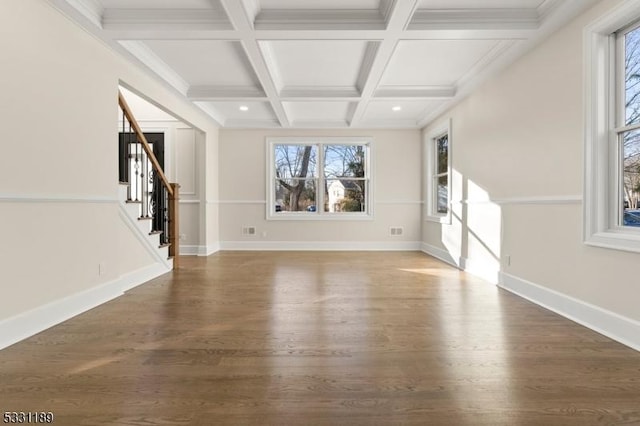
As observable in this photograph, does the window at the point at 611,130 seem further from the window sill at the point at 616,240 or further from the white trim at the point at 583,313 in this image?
the white trim at the point at 583,313

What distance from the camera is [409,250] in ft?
23.6

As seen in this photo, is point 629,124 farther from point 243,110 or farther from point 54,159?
point 243,110

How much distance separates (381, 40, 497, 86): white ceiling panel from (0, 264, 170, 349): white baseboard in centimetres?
387

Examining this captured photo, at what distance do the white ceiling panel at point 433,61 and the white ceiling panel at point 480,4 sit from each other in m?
0.51

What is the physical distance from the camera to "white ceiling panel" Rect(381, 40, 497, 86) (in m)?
3.66

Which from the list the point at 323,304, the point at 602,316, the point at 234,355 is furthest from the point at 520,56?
the point at 234,355

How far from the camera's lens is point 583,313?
8.98 ft

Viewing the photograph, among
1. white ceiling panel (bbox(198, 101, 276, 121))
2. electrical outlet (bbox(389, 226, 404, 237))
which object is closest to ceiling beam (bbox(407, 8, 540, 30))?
white ceiling panel (bbox(198, 101, 276, 121))

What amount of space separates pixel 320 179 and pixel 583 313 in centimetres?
526

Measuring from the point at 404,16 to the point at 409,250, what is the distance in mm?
5034

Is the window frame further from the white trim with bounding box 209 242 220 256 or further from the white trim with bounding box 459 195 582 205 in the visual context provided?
the white trim with bounding box 209 242 220 256

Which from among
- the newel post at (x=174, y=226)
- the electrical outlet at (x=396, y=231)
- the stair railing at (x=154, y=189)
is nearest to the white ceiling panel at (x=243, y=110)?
the stair railing at (x=154, y=189)

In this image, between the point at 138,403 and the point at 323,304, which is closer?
the point at 138,403

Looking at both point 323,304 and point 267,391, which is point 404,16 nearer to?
point 323,304
